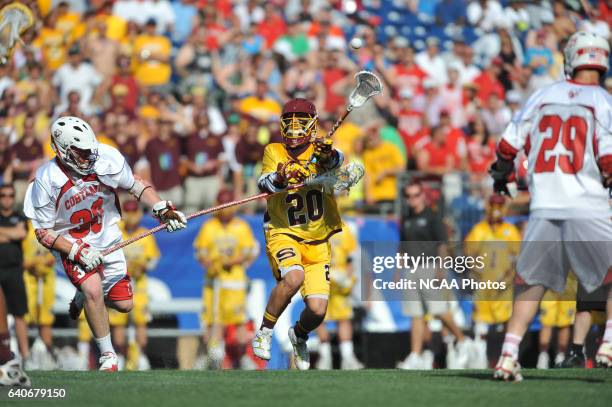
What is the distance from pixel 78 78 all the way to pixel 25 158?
1.97 metres

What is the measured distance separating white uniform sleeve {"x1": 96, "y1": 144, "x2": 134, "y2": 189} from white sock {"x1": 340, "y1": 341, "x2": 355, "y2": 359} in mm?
4728

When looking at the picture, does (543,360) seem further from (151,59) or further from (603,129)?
(151,59)

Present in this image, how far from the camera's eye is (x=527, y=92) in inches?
666

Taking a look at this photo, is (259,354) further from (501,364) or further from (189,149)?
(189,149)

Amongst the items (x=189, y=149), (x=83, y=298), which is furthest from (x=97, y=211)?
(x=189, y=149)

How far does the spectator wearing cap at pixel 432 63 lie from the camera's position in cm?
1690

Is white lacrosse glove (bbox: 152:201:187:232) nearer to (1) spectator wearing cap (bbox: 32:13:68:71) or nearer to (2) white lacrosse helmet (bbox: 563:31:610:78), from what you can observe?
(2) white lacrosse helmet (bbox: 563:31:610:78)

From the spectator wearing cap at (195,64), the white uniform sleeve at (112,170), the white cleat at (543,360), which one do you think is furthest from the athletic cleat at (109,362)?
the spectator wearing cap at (195,64)

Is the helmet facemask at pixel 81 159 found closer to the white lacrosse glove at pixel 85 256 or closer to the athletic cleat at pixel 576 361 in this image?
the white lacrosse glove at pixel 85 256

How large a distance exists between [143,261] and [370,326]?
2614 millimetres

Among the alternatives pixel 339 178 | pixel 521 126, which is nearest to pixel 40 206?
pixel 339 178

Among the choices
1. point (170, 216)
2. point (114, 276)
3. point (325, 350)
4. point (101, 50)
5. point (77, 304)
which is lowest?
point (325, 350)

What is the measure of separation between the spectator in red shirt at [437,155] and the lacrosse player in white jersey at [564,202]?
24.5ft

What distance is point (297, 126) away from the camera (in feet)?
29.6
